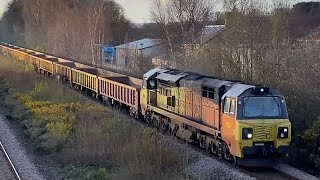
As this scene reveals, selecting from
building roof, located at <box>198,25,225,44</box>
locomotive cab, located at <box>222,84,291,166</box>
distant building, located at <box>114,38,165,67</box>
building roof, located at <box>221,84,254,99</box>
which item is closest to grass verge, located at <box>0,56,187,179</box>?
locomotive cab, located at <box>222,84,291,166</box>

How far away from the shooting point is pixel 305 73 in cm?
2041

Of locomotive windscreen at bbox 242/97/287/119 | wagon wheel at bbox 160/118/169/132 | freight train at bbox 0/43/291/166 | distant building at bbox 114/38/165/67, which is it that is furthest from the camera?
distant building at bbox 114/38/165/67

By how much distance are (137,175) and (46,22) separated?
6478 centimetres

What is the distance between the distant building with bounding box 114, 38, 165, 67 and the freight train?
2243 cm

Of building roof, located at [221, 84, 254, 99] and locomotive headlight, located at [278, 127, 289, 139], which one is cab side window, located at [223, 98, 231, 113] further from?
locomotive headlight, located at [278, 127, 289, 139]

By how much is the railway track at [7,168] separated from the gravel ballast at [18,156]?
0.18 m

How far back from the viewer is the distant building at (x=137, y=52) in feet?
161

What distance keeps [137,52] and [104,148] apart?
1233 inches

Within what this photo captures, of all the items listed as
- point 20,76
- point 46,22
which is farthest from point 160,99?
point 46,22

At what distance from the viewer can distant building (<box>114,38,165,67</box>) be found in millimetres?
49031

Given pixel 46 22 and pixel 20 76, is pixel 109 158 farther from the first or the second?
pixel 46 22

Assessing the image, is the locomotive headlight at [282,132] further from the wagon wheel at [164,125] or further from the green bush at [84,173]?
the wagon wheel at [164,125]

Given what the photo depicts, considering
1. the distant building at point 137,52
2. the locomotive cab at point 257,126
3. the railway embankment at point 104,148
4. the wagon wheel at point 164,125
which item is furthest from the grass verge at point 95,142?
the distant building at point 137,52

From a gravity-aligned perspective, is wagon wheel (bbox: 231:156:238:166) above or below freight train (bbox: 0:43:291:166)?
below
